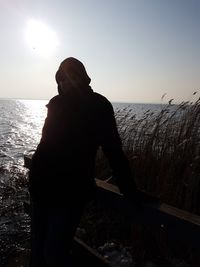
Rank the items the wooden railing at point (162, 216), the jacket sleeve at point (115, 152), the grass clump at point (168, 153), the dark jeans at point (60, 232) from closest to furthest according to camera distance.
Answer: the wooden railing at point (162, 216), the jacket sleeve at point (115, 152), the dark jeans at point (60, 232), the grass clump at point (168, 153)

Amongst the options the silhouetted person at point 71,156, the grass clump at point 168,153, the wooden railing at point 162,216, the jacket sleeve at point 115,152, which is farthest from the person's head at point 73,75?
the grass clump at point 168,153

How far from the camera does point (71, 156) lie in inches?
87.7

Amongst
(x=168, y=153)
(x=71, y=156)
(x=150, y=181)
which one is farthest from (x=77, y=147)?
(x=168, y=153)

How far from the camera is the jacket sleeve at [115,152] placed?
212 centimetres

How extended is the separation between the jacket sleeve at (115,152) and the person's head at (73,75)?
250 millimetres

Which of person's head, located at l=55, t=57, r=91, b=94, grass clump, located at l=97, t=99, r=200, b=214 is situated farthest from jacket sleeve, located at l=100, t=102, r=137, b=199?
grass clump, located at l=97, t=99, r=200, b=214

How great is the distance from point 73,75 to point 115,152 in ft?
1.95

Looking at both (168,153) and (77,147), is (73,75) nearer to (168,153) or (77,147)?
(77,147)

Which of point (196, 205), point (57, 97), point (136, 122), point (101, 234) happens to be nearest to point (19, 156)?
point (136, 122)

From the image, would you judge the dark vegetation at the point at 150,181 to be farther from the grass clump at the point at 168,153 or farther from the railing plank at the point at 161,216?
the railing plank at the point at 161,216

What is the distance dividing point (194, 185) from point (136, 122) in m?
3.27

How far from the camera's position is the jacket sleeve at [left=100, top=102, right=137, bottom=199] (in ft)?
6.97

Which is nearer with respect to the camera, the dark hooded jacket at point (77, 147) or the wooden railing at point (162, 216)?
the wooden railing at point (162, 216)

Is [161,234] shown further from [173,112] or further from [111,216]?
Result: [173,112]
